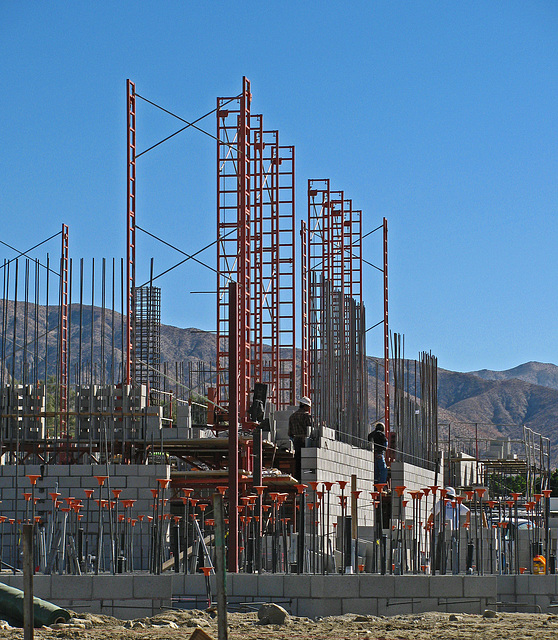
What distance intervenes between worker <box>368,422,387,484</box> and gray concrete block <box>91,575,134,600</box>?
9718 millimetres

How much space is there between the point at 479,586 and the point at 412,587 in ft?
2.21

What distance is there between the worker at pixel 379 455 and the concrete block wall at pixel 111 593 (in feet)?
31.7

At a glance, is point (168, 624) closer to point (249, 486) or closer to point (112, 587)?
point (112, 587)

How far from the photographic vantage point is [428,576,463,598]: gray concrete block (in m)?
10.9

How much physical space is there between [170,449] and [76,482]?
14.2ft

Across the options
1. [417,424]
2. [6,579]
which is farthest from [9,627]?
[417,424]

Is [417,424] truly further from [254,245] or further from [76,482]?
[76,482]

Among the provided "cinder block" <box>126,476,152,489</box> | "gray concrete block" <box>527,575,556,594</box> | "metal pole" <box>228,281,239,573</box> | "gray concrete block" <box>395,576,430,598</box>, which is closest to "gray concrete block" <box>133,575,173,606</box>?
"metal pole" <box>228,281,239,573</box>

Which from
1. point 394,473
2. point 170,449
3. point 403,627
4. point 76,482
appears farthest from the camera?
point 394,473

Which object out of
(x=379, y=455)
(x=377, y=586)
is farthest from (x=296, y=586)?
(x=379, y=455)

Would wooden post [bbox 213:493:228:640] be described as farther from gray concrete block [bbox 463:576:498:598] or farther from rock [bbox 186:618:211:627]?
gray concrete block [bbox 463:576:498:598]

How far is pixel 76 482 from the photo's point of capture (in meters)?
15.3

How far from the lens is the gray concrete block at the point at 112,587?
11016 millimetres

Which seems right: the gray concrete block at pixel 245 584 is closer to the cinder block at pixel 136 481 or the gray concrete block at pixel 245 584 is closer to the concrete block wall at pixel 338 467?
the cinder block at pixel 136 481
